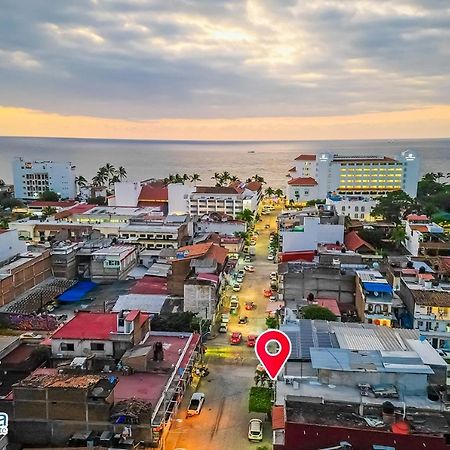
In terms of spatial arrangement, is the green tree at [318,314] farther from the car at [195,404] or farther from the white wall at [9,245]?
the white wall at [9,245]

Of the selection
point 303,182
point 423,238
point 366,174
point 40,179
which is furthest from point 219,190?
point 40,179

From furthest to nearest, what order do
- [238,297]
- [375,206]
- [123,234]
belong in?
[375,206] → [123,234] → [238,297]

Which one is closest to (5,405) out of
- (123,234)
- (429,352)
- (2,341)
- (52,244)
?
(2,341)

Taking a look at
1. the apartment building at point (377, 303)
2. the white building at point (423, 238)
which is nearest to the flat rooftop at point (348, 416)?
the apartment building at point (377, 303)

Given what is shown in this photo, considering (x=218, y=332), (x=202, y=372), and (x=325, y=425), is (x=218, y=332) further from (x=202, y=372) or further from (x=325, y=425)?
(x=325, y=425)

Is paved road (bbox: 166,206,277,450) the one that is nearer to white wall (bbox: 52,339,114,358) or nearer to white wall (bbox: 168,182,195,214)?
white wall (bbox: 52,339,114,358)
